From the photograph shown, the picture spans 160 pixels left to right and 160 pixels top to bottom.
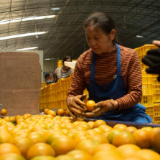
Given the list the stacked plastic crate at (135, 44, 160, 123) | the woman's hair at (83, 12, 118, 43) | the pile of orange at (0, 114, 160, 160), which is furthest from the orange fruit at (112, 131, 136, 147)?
the stacked plastic crate at (135, 44, 160, 123)

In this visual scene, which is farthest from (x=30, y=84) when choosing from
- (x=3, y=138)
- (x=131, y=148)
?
(x=131, y=148)

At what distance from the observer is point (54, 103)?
4.58 metres

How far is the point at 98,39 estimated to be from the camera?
204 cm

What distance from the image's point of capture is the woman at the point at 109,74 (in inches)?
79.4

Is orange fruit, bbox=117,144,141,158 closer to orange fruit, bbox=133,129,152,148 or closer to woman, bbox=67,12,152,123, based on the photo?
orange fruit, bbox=133,129,152,148

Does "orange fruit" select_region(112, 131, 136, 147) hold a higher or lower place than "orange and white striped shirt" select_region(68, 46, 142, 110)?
lower

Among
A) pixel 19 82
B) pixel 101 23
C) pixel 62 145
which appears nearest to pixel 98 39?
pixel 101 23

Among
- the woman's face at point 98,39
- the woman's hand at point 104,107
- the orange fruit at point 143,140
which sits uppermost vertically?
the woman's face at point 98,39

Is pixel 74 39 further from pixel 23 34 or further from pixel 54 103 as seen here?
pixel 54 103

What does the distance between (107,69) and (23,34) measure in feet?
57.8

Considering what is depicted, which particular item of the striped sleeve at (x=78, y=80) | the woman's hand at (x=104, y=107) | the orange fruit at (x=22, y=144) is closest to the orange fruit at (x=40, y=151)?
the orange fruit at (x=22, y=144)

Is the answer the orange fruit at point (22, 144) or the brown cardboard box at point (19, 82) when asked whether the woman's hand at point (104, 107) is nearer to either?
the orange fruit at point (22, 144)

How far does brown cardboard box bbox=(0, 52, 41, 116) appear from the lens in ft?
12.5

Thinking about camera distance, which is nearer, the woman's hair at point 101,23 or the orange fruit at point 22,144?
the orange fruit at point 22,144
